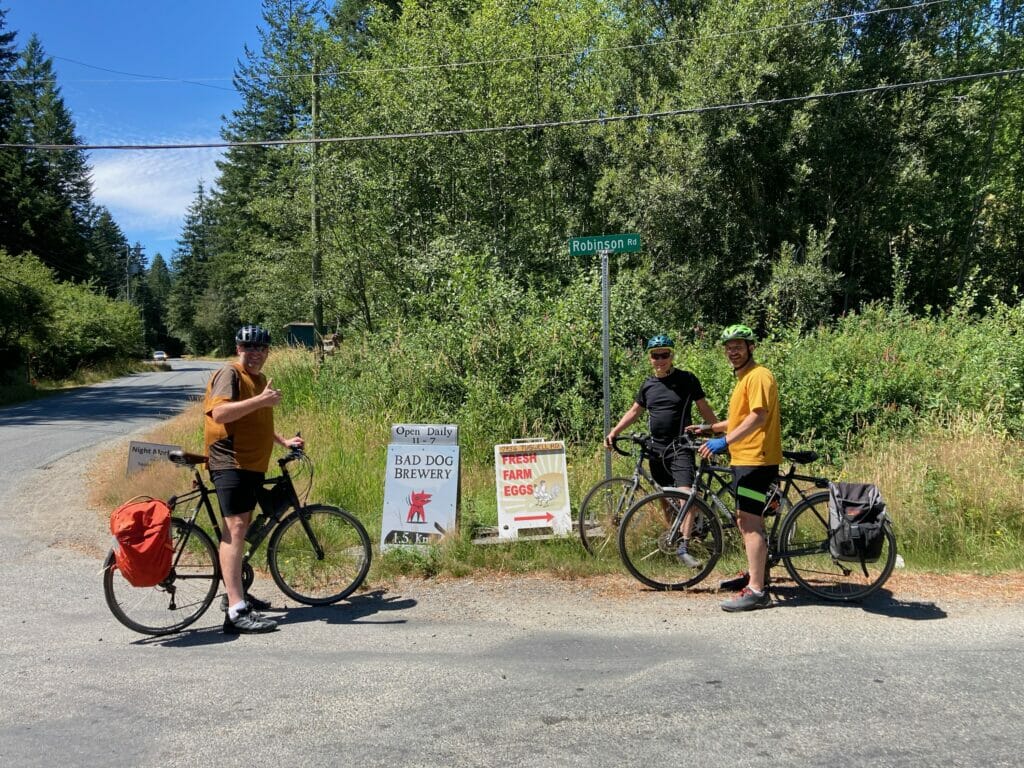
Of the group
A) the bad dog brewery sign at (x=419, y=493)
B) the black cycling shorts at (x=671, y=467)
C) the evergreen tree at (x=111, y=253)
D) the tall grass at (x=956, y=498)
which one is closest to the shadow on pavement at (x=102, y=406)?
the bad dog brewery sign at (x=419, y=493)

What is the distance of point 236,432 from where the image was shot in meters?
4.68

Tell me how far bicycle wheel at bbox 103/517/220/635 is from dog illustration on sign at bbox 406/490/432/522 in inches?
74.4

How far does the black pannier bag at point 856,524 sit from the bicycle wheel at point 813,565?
17cm

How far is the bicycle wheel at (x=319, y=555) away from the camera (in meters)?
5.13

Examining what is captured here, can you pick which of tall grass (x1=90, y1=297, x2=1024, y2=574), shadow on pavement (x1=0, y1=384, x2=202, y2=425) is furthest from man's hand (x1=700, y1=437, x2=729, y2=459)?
shadow on pavement (x1=0, y1=384, x2=202, y2=425)

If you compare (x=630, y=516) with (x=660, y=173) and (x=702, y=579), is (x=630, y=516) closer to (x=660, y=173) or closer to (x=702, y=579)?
(x=702, y=579)

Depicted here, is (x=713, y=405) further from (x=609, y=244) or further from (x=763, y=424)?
(x=763, y=424)

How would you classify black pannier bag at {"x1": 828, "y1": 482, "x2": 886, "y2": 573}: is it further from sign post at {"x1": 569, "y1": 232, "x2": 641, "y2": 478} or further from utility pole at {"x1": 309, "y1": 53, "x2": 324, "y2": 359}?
utility pole at {"x1": 309, "y1": 53, "x2": 324, "y2": 359}

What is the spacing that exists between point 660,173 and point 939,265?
9486 millimetres

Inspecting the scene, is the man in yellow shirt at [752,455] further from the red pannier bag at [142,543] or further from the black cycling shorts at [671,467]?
the red pannier bag at [142,543]

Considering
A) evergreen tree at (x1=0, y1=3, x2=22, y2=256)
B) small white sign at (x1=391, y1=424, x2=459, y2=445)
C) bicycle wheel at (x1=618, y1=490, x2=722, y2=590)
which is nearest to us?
bicycle wheel at (x1=618, y1=490, x2=722, y2=590)

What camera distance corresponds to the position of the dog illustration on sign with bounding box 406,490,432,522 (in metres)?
6.41

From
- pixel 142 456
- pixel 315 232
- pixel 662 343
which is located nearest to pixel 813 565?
pixel 662 343

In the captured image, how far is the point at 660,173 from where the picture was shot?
1655 cm
